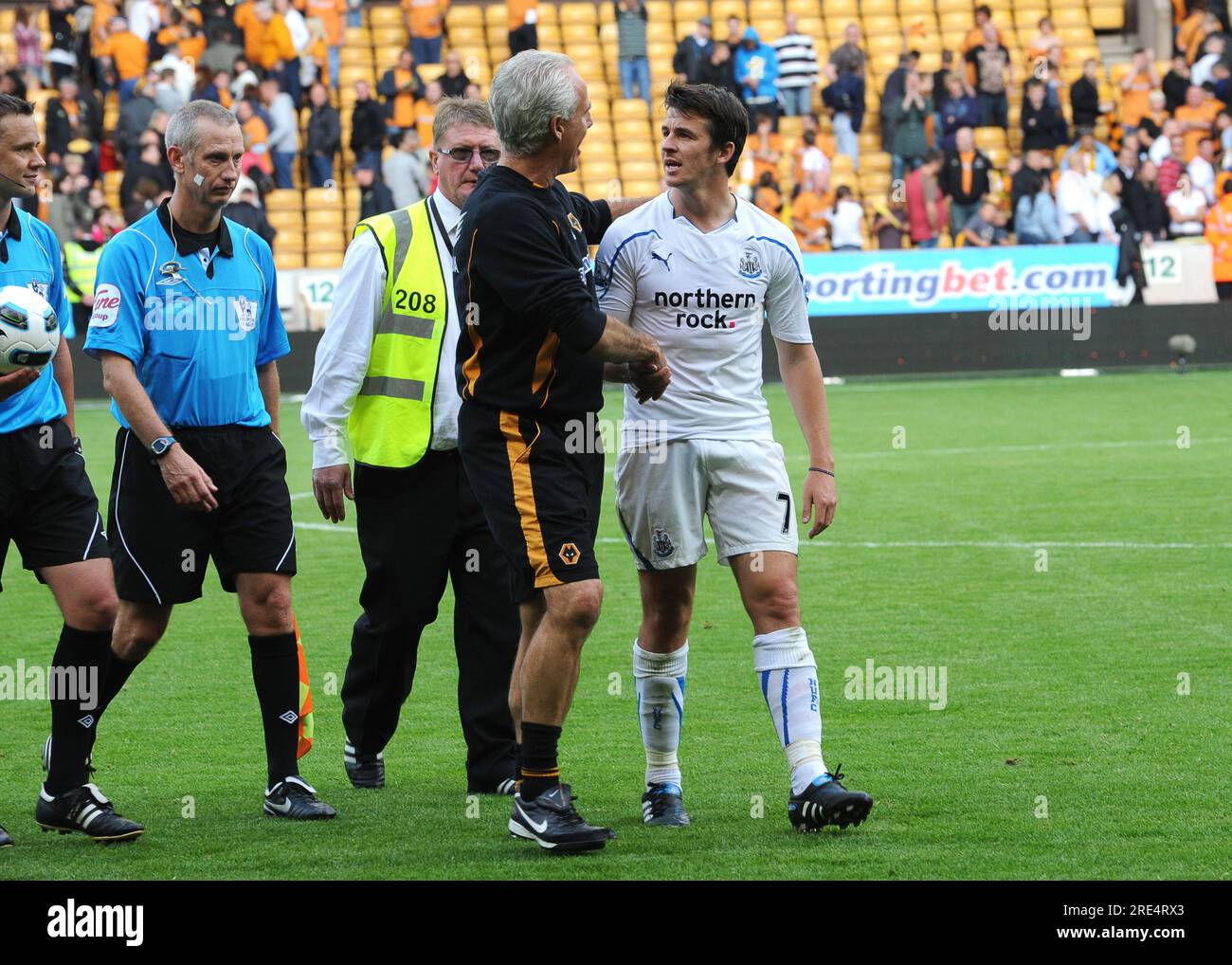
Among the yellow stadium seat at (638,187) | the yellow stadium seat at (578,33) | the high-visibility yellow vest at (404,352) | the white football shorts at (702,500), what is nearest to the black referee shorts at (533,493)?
the white football shorts at (702,500)

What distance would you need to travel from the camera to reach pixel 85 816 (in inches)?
210

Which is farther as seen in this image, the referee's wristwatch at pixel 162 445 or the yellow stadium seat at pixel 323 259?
the yellow stadium seat at pixel 323 259

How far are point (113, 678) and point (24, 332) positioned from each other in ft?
3.73

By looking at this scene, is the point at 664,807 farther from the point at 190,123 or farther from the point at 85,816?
the point at 190,123

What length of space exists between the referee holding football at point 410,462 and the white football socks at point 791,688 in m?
1.07

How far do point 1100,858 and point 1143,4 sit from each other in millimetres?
27468

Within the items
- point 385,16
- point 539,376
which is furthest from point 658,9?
point 539,376

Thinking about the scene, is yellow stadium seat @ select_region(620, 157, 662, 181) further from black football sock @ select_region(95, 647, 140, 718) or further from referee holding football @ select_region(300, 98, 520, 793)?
black football sock @ select_region(95, 647, 140, 718)

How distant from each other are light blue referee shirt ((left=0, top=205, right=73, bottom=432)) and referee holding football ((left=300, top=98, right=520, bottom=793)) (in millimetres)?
838

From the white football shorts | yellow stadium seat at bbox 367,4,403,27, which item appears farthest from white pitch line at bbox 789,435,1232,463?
→ yellow stadium seat at bbox 367,4,403,27

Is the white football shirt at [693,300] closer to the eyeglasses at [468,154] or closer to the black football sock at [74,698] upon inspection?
the eyeglasses at [468,154]

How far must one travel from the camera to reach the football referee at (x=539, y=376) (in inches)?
194

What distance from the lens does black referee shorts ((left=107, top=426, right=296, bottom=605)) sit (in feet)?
18.3
